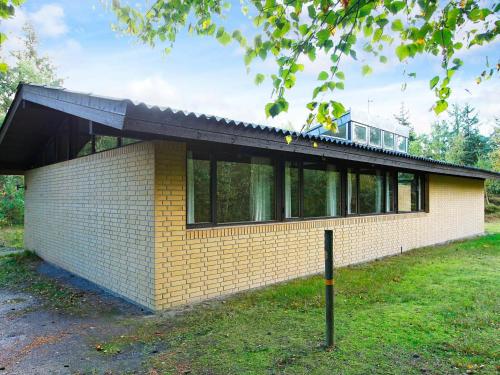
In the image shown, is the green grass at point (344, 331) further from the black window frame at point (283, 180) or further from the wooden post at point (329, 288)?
the black window frame at point (283, 180)

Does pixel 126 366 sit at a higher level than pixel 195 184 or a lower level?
lower

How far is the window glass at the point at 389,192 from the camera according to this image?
10.4m

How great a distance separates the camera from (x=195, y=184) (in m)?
5.89

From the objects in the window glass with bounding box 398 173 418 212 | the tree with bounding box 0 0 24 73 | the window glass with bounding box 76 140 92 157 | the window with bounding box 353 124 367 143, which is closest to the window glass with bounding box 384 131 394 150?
the window with bounding box 353 124 367 143

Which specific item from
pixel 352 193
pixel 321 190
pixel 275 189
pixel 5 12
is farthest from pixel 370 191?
pixel 5 12

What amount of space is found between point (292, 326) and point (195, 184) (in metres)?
2.65

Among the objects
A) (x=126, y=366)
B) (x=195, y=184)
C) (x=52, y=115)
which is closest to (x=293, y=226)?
(x=195, y=184)

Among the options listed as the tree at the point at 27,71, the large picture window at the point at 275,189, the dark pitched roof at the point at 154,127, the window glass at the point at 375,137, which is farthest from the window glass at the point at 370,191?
the tree at the point at 27,71

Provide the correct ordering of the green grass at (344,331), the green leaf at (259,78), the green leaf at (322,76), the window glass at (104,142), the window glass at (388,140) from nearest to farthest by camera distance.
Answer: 1. the green leaf at (322,76)
2. the green leaf at (259,78)
3. the green grass at (344,331)
4. the window glass at (104,142)
5. the window glass at (388,140)

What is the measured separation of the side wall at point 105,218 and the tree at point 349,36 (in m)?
2.65

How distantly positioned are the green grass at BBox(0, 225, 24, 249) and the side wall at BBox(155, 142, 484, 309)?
412 inches

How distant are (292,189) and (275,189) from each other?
488 millimetres

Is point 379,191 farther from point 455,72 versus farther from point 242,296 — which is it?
point 455,72

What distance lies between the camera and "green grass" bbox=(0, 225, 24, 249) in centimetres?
1381
